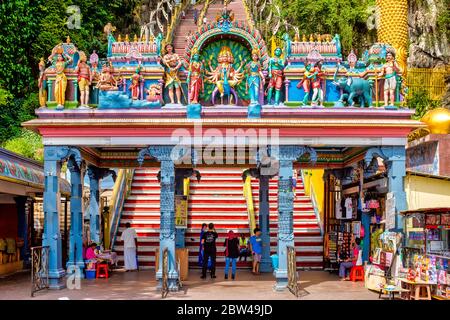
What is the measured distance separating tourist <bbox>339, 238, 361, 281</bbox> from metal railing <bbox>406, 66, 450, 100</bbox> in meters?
17.5

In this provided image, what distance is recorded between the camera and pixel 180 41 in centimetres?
3966

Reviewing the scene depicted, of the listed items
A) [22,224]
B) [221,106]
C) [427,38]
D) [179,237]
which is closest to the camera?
[221,106]

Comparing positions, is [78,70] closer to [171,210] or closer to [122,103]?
[122,103]

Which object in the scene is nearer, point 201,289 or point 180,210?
point 201,289

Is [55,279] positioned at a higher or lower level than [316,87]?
lower

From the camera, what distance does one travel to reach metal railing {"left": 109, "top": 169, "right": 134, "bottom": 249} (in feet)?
74.2

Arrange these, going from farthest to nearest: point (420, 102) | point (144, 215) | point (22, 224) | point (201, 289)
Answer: point (420, 102) < point (144, 215) < point (22, 224) < point (201, 289)

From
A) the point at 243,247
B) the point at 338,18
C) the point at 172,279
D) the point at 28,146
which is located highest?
the point at 338,18

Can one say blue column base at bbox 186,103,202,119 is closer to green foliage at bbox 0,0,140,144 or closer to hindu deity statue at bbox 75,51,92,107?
hindu deity statue at bbox 75,51,92,107

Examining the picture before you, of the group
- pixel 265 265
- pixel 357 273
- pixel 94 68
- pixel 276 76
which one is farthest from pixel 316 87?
pixel 265 265

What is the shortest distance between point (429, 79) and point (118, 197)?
61.7 ft

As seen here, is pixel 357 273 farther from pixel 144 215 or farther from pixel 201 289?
pixel 144 215

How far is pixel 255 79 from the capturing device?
643 inches

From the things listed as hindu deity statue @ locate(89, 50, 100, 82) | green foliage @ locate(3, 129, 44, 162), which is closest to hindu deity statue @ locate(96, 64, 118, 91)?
hindu deity statue @ locate(89, 50, 100, 82)
